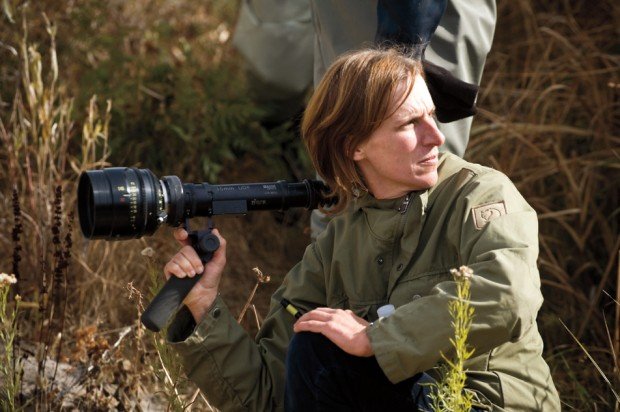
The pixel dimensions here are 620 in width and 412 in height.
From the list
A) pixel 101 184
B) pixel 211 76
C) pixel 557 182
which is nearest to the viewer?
pixel 101 184

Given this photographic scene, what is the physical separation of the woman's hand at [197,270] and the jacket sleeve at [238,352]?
0.03m

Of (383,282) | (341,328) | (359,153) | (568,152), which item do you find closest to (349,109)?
(359,153)

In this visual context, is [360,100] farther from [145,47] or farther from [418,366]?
[145,47]

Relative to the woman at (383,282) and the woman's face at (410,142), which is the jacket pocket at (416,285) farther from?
the woman's face at (410,142)

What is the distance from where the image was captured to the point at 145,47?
16.7ft

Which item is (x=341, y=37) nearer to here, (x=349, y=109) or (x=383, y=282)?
(x=349, y=109)

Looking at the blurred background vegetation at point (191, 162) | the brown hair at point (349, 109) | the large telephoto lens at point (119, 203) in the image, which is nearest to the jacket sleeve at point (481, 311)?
the brown hair at point (349, 109)

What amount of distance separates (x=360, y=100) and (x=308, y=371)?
607 millimetres

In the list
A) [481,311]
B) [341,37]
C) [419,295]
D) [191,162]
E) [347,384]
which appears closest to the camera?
[481,311]

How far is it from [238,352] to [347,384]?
1.28ft

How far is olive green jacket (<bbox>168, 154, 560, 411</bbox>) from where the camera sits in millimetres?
2074

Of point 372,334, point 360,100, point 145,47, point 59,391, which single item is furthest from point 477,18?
point 145,47

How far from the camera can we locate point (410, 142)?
2.38 meters

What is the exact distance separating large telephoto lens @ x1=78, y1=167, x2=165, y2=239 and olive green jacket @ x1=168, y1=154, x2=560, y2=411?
11.6 inches
